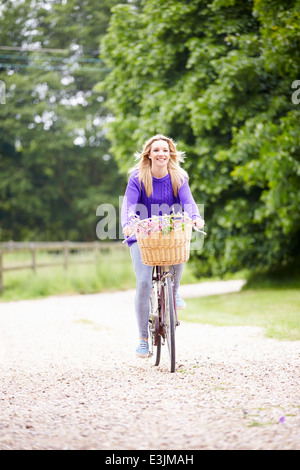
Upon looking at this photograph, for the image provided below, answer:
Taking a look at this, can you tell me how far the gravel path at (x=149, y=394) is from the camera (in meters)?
3.43

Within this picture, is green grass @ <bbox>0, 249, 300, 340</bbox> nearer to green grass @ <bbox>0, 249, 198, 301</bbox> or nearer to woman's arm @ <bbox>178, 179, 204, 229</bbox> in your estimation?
green grass @ <bbox>0, 249, 198, 301</bbox>

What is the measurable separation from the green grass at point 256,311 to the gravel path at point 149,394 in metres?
0.61

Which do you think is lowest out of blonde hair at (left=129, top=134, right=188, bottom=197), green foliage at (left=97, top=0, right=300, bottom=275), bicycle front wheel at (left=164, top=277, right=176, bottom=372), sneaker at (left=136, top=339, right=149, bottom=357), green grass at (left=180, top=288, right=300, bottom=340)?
green grass at (left=180, top=288, right=300, bottom=340)

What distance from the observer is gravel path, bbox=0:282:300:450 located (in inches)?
135

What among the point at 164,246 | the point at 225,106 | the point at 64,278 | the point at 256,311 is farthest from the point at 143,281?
the point at 64,278

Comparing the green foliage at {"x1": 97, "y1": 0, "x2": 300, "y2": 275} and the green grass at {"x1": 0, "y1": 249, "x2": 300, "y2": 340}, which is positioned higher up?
the green foliage at {"x1": 97, "y1": 0, "x2": 300, "y2": 275}

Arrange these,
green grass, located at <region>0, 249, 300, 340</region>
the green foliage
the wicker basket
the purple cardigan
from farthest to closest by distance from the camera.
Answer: the green foliage
green grass, located at <region>0, 249, 300, 340</region>
the purple cardigan
the wicker basket

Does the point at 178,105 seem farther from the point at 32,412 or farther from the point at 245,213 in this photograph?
the point at 32,412

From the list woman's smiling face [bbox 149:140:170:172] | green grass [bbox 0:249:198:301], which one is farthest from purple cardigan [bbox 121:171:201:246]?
green grass [bbox 0:249:198:301]

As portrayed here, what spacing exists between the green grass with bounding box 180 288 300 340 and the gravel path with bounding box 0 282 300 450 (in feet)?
1.99

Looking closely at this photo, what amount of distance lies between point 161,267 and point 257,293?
9272 mm

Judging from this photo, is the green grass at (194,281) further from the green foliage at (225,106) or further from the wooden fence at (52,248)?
the green foliage at (225,106)

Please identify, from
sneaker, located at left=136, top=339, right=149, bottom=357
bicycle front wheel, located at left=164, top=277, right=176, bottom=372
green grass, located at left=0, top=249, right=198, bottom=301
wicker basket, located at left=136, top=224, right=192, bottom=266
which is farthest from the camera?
green grass, located at left=0, top=249, right=198, bottom=301

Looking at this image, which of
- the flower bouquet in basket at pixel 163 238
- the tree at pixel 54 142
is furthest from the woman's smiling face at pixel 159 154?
the tree at pixel 54 142
